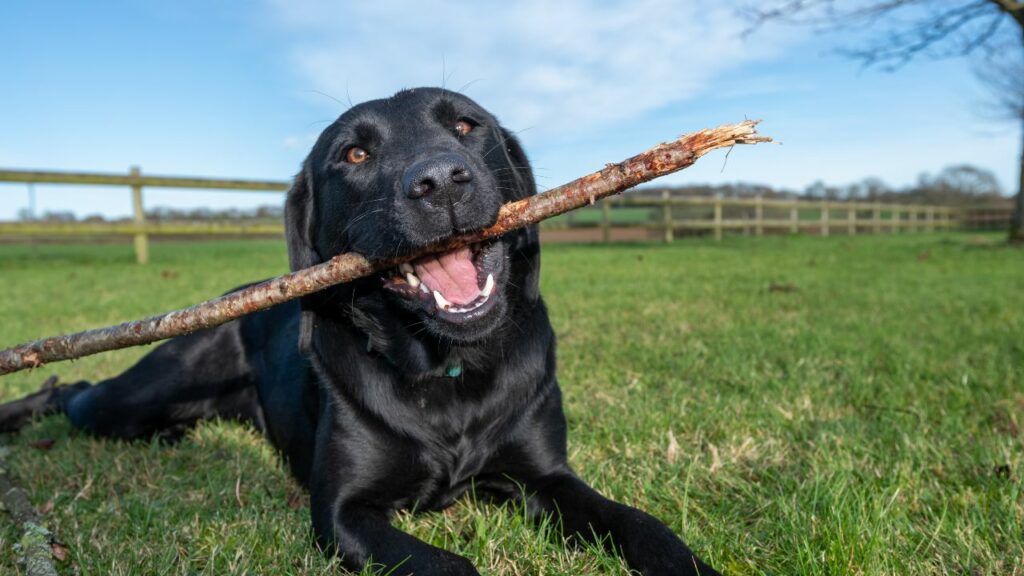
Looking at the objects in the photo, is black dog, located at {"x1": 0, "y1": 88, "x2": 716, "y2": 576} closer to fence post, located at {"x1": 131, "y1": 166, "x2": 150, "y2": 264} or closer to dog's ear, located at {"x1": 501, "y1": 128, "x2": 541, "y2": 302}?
dog's ear, located at {"x1": 501, "y1": 128, "x2": 541, "y2": 302}

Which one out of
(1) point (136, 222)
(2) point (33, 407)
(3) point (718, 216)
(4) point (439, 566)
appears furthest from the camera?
(3) point (718, 216)

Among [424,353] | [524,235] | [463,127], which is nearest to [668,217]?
[463,127]

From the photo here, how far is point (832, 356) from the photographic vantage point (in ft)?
15.5

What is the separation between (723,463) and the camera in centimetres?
275

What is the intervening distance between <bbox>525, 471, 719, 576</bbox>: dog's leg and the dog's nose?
3.35ft

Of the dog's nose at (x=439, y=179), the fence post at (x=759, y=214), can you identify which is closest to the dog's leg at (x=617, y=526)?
the dog's nose at (x=439, y=179)

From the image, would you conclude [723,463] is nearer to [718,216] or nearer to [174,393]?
[174,393]

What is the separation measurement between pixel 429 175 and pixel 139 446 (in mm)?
2347

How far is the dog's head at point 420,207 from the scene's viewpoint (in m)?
2.05

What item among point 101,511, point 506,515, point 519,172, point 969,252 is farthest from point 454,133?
point 969,252

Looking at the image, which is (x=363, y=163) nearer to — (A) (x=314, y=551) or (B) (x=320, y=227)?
(B) (x=320, y=227)

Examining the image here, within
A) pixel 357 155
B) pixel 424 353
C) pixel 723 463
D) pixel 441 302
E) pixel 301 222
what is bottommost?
pixel 723 463

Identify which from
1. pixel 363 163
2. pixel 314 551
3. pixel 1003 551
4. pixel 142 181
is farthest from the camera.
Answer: pixel 142 181

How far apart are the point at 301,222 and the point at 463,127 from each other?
0.74 m
